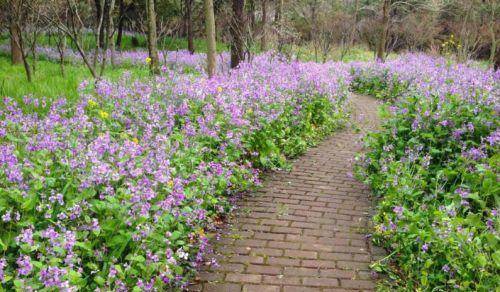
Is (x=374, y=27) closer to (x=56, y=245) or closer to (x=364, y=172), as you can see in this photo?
(x=364, y=172)

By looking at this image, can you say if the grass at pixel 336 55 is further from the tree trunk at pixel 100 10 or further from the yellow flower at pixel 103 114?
the yellow flower at pixel 103 114

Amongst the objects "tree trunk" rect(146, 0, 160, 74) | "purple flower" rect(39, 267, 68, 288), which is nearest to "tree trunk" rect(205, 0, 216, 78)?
"tree trunk" rect(146, 0, 160, 74)

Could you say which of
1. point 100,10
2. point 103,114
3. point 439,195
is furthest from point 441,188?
point 100,10

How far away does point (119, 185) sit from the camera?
3.67 meters

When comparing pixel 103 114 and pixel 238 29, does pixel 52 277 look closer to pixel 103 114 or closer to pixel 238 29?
pixel 103 114

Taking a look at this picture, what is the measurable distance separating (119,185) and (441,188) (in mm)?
3169

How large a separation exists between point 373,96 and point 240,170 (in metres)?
11.2

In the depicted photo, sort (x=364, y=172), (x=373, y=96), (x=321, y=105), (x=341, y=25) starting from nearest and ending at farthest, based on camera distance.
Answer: (x=364, y=172) → (x=321, y=105) → (x=373, y=96) → (x=341, y=25)

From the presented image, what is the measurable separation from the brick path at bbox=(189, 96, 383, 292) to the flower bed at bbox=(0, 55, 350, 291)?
27 cm

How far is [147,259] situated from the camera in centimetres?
330

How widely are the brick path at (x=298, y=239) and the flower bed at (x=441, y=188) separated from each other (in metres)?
0.31

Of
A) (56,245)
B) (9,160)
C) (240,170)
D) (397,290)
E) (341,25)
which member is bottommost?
(397,290)

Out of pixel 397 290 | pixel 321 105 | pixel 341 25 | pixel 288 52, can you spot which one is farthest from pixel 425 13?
pixel 397 290

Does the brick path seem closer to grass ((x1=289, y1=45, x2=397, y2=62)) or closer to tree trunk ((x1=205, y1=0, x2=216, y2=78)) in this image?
tree trunk ((x1=205, y1=0, x2=216, y2=78))
